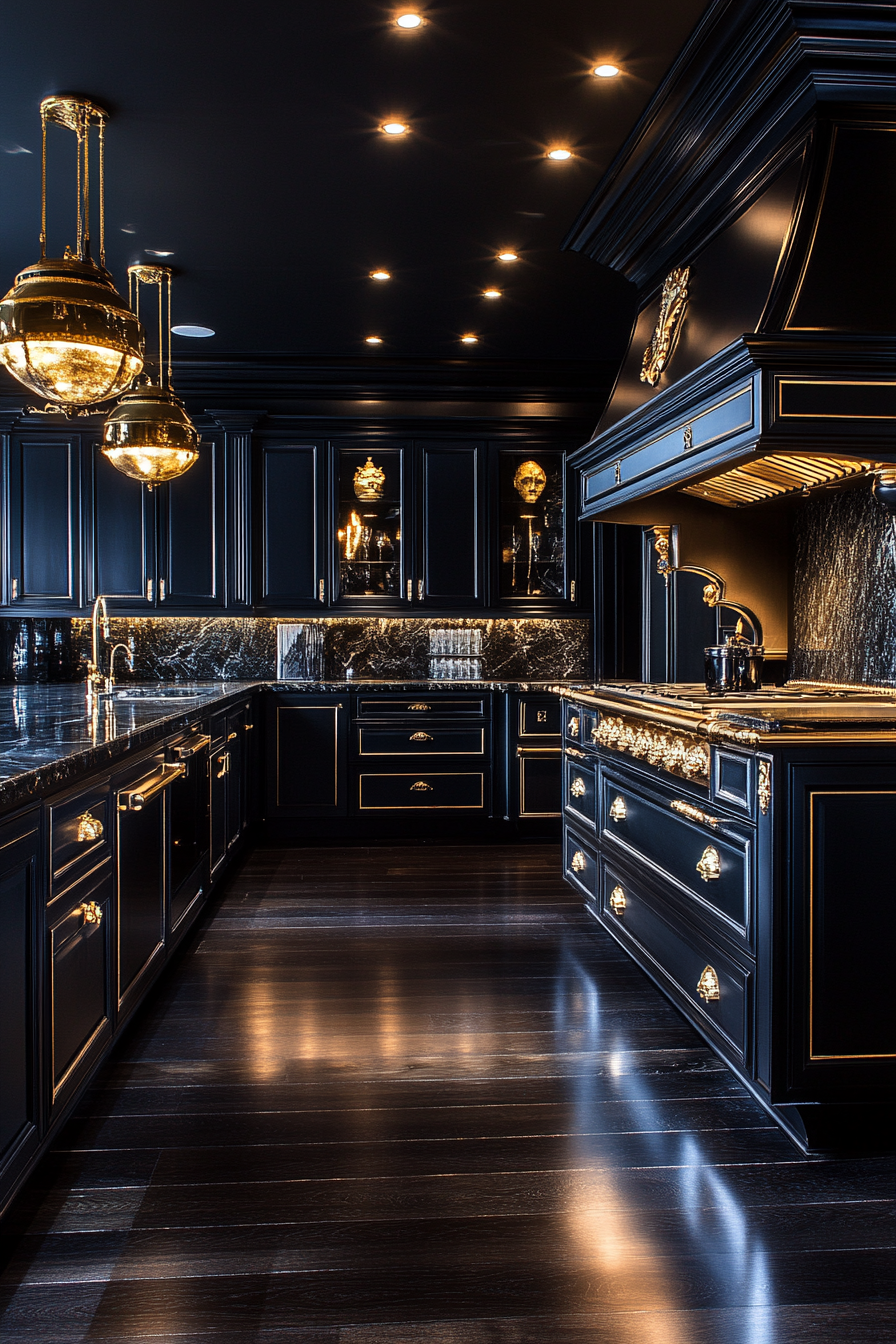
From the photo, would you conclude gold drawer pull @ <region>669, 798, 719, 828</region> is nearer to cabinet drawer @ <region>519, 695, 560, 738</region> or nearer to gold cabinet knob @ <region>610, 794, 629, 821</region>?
gold cabinet knob @ <region>610, 794, 629, 821</region>

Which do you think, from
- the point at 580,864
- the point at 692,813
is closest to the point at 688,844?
the point at 692,813

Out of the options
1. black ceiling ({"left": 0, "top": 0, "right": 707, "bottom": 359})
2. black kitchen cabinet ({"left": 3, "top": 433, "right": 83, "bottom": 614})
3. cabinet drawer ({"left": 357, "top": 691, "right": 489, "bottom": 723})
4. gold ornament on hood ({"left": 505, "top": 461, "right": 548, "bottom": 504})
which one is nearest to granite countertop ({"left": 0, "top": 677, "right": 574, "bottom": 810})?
cabinet drawer ({"left": 357, "top": 691, "right": 489, "bottom": 723})

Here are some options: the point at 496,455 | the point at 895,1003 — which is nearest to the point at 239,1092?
the point at 895,1003

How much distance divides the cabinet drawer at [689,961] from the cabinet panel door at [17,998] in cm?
157

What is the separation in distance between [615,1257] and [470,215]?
364 centimetres

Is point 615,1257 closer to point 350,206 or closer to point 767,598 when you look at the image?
point 767,598

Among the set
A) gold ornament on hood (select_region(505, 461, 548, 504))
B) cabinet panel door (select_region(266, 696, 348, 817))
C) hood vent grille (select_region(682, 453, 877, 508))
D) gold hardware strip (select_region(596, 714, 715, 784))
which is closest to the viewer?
gold hardware strip (select_region(596, 714, 715, 784))

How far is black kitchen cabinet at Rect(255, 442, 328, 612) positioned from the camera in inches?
228

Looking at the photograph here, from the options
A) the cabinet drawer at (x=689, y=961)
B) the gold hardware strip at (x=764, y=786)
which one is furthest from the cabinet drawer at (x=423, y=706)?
the gold hardware strip at (x=764, y=786)

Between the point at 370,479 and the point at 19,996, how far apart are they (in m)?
4.56

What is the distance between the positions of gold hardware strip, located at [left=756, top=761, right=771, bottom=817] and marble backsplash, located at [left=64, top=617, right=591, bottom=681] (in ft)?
13.5

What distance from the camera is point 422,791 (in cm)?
556

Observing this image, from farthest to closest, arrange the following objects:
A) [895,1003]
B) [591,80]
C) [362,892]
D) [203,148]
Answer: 1. [362,892]
2. [203,148]
3. [591,80]
4. [895,1003]

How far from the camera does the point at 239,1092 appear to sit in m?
2.35
